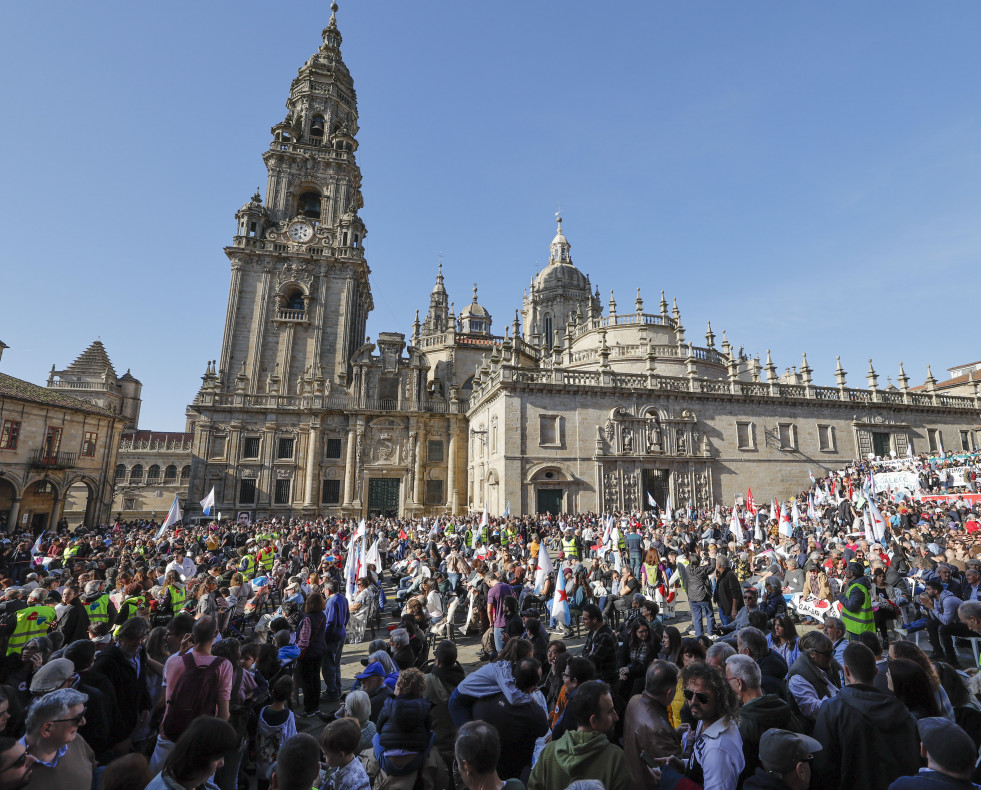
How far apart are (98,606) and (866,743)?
9477mm

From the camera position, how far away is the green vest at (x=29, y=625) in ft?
20.3

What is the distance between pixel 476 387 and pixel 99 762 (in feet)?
103

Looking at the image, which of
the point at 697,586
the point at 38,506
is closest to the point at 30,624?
the point at 697,586

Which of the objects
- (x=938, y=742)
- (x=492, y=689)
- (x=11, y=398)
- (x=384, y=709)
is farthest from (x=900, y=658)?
(x=11, y=398)

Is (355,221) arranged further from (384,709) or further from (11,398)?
(384,709)

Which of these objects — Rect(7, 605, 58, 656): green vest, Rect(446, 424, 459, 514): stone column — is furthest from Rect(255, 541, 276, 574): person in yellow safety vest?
Rect(446, 424, 459, 514): stone column

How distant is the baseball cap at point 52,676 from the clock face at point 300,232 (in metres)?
38.7

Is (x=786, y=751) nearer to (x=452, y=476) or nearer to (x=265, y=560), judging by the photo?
(x=265, y=560)

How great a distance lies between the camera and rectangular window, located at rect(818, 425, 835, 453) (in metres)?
31.0

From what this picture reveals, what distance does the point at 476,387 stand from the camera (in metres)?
35.6

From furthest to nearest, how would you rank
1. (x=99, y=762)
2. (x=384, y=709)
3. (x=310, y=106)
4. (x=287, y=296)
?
(x=310, y=106) → (x=287, y=296) → (x=99, y=762) → (x=384, y=709)

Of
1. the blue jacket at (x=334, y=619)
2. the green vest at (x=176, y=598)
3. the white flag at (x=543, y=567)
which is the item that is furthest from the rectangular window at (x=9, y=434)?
the white flag at (x=543, y=567)

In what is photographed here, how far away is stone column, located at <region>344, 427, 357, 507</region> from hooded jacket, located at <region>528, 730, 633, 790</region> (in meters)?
32.9

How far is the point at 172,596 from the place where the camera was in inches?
351
